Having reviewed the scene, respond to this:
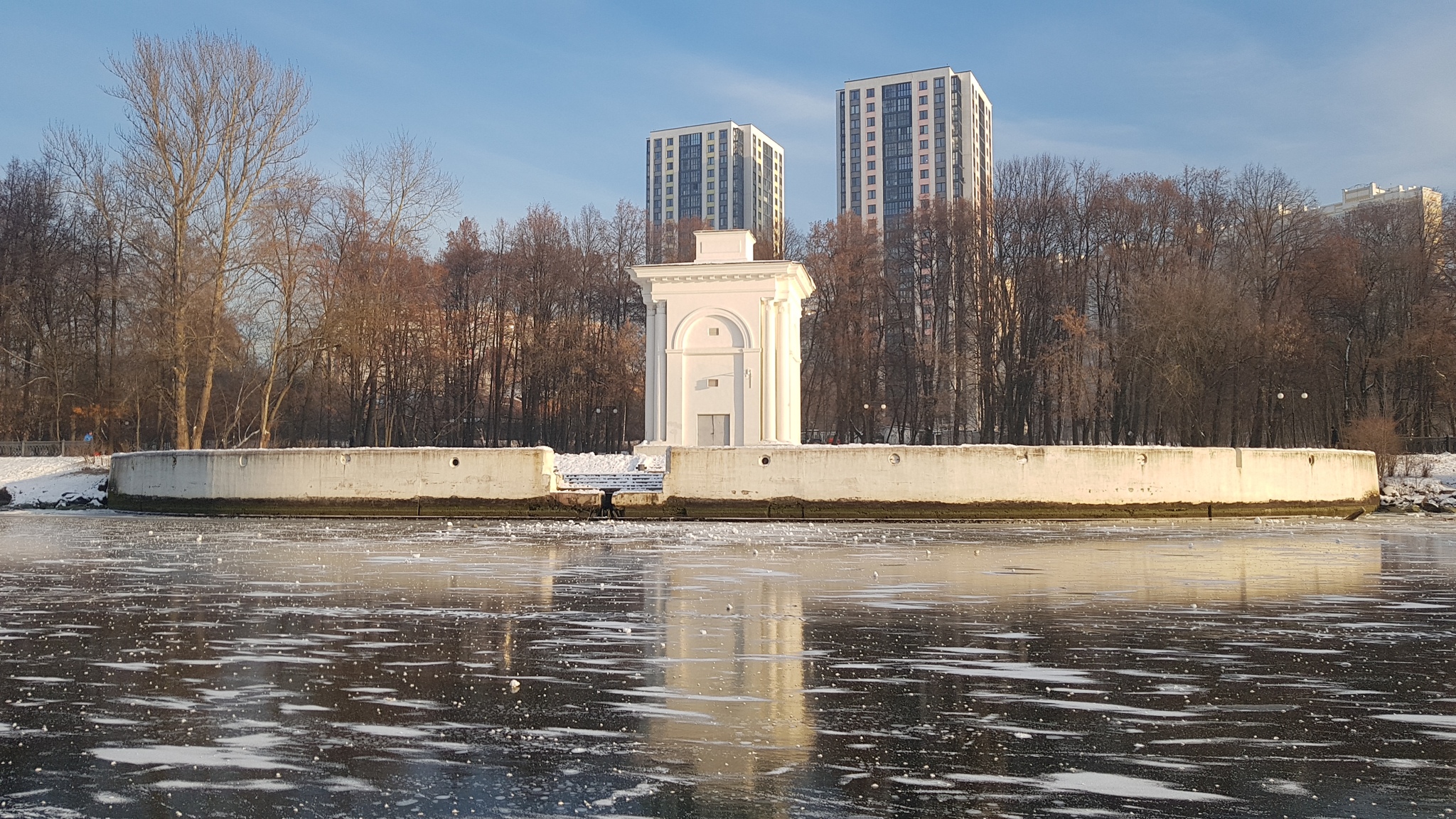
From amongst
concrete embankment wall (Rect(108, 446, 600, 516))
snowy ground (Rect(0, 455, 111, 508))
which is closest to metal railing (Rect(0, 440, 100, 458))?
snowy ground (Rect(0, 455, 111, 508))

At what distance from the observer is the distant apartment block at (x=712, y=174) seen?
148250mm

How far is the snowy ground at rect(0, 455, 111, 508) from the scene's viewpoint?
35.9 m

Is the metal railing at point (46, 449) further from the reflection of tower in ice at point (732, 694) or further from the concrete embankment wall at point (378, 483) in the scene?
the reflection of tower in ice at point (732, 694)

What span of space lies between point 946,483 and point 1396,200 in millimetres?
55120

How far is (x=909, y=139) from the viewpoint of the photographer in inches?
5384

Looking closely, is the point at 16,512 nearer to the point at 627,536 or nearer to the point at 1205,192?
the point at 627,536

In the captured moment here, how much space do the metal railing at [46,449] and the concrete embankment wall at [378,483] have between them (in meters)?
15.2

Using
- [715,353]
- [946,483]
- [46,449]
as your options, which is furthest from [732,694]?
[46,449]

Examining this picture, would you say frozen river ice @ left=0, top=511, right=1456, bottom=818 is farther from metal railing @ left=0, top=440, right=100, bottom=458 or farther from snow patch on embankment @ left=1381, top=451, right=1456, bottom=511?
metal railing @ left=0, top=440, right=100, bottom=458

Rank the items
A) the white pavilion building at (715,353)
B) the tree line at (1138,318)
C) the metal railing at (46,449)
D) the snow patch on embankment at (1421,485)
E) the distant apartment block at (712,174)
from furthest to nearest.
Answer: the distant apartment block at (712,174) → the tree line at (1138,318) → the metal railing at (46,449) → the white pavilion building at (715,353) → the snow patch on embankment at (1421,485)

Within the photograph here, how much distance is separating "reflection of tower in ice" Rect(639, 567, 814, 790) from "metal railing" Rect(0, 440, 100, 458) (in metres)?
40.8

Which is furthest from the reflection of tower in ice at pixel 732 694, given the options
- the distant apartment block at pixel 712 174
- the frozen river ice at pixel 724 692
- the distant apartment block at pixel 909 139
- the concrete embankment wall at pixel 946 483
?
the distant apartment block at pixel 712 174

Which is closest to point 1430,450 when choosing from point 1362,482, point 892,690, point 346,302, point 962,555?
point 1362,482

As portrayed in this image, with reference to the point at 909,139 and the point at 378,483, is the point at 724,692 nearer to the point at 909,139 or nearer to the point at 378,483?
the point at 378,483
